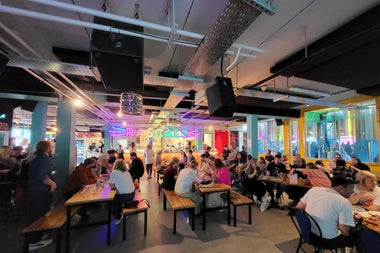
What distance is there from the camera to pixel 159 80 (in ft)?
11.8

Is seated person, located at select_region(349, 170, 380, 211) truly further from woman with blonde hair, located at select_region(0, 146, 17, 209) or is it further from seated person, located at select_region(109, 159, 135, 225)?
woman with blonde hair, located at select_region(0, 146, 17, 209)

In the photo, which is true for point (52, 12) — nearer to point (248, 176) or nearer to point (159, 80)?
point (159, 80)

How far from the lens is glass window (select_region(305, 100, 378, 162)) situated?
6.04m

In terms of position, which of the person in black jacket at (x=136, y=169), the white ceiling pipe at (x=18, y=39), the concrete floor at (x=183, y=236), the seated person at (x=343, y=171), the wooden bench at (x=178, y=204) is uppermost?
the white ceiling pipe at (x=18, y=39)

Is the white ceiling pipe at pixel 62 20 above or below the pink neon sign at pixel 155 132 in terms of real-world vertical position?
above

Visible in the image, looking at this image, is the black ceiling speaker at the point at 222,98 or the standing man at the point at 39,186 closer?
the black ceiling speaker at the point at 222,98

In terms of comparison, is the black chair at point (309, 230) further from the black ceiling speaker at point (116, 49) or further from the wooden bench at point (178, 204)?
the black ceiling speaker at point (116, 49)

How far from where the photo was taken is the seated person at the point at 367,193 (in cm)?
259

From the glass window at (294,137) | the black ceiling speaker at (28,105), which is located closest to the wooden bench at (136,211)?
the black ceiling speaker at (28,105)

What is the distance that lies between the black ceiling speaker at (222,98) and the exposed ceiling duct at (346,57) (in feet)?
4.26

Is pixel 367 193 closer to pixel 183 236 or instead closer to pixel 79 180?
pixel 183 236

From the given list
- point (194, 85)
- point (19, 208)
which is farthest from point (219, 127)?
point (19, 208)

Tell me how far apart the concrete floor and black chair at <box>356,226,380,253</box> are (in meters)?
1.10

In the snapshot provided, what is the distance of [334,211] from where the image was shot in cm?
209
